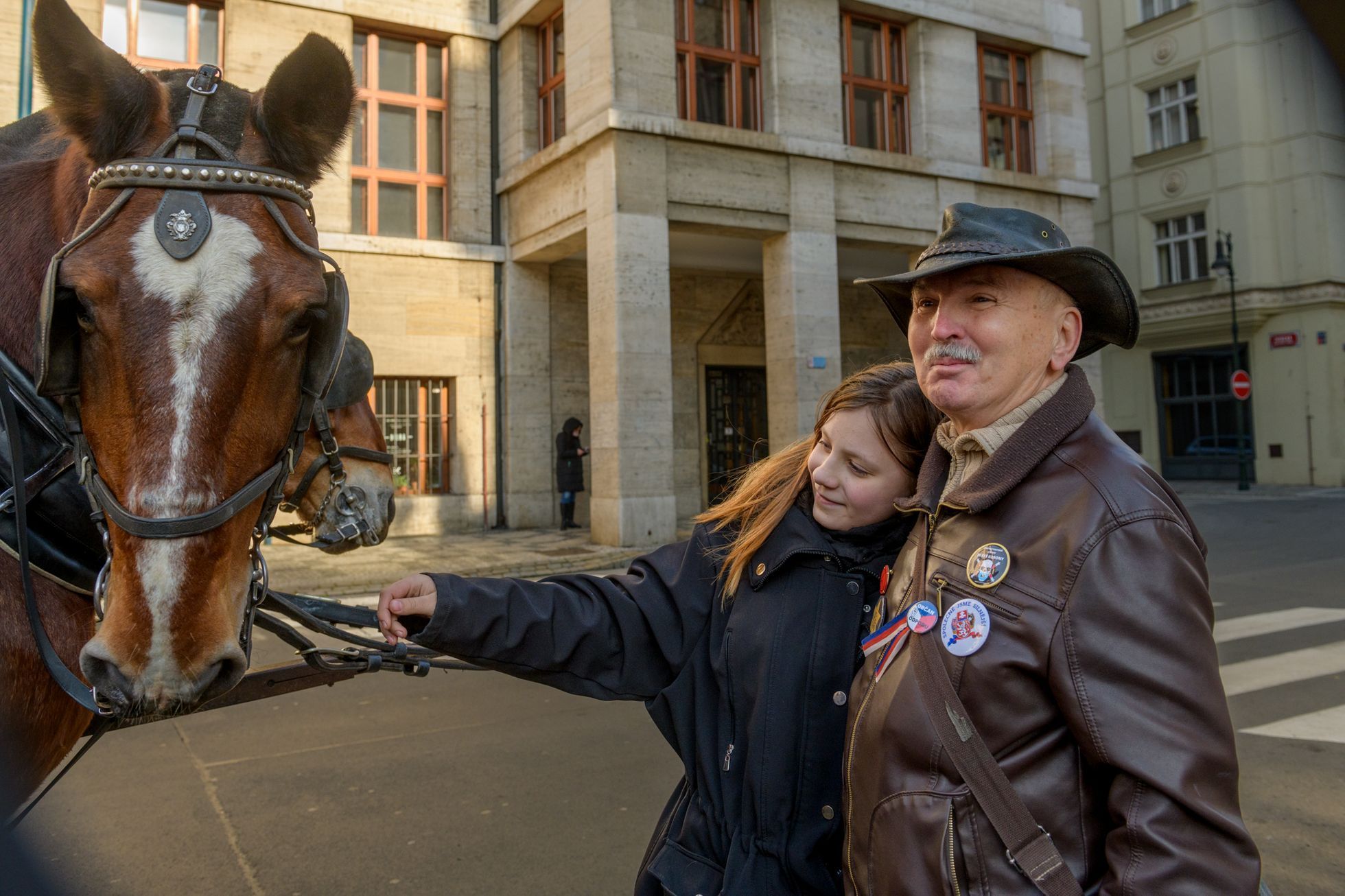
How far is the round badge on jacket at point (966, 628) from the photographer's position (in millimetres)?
1454

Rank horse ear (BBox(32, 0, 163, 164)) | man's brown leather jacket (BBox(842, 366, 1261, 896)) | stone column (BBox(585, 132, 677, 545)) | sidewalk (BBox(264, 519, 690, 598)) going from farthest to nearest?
1. stone column (BBox(585, 132, 677, 545))
2. sidewalk (BBox(264, 519, 690, 598))
3. horse ear (BBox(32, 0, 163, 164))
4. man's brown leather jacket (BBox(842, 366, 1261, 896))

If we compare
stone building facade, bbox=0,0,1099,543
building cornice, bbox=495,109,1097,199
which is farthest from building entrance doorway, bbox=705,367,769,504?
building cornice, bbox=495,109,1097,199

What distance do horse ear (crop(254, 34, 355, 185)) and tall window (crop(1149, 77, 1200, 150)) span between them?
28.6 meters

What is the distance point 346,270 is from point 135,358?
45.8ft

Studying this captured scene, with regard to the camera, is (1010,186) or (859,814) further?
(1010,186)

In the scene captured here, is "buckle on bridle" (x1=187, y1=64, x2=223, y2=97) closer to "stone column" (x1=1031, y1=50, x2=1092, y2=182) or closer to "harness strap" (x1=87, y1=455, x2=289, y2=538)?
"harness strap" (x1=87, y1=455, x2=289, y2=538)

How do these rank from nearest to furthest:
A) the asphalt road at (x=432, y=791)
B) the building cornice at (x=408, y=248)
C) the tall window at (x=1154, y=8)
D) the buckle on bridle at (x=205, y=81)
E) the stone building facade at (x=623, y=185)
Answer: the buckle on bridle at (x=205, y=81), the asphalt road at (x=432, y=791), the stone building facade at (x=623, y=185), the building cornice at (x=408, y=248), the tall window at (x=1154, y=8)

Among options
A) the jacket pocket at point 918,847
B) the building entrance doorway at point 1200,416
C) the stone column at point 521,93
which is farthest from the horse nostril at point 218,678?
the building entrance doorway at point 1200,416

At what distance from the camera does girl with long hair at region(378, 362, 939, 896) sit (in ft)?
6.02

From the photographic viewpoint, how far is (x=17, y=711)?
179cm

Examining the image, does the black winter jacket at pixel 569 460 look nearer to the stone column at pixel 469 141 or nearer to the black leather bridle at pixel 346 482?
the stone column at pixel 469 141

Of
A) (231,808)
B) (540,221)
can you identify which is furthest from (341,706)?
(540,221)

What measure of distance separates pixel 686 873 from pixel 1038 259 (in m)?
1.40

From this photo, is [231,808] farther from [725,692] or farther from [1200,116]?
[1200,116]
